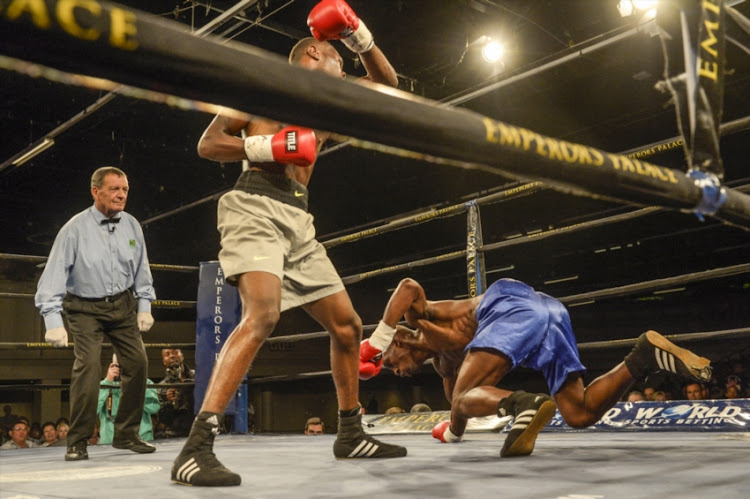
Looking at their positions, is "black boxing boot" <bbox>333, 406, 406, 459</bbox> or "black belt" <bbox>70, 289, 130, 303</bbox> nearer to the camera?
"black boxing boot" <bbox>333, 406, 406, 459</bbox>

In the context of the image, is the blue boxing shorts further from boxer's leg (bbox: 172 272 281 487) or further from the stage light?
the stage light

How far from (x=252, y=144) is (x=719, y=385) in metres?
8.90

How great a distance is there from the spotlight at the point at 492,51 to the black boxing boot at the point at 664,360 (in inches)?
152

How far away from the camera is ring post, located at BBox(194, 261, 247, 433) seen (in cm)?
371

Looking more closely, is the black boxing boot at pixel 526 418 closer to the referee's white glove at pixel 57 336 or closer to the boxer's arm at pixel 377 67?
the boxer's arm at pixel 377 67

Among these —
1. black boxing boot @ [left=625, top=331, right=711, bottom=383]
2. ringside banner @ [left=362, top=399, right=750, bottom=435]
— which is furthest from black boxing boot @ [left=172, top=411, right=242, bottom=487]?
ringside banner @ [left=362, top=399, right=750, bottom=435]

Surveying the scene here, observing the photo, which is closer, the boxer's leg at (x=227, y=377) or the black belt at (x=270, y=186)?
the boxer's leg at (x=227, y=377)

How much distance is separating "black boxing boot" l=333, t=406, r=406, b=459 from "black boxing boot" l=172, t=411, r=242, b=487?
50 cm

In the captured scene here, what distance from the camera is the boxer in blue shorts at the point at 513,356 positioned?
1.84 m

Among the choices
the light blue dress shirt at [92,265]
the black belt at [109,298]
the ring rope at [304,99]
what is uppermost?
the light blue dress shirt at [92,265]

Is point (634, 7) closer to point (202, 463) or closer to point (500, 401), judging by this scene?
point (500, 401)

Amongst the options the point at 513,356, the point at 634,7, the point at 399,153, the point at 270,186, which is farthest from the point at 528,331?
the point at 634,7

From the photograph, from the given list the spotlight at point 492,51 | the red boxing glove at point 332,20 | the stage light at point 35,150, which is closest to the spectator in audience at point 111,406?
the red boxing glove at point 332,20

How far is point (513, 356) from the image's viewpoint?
2.05 m
